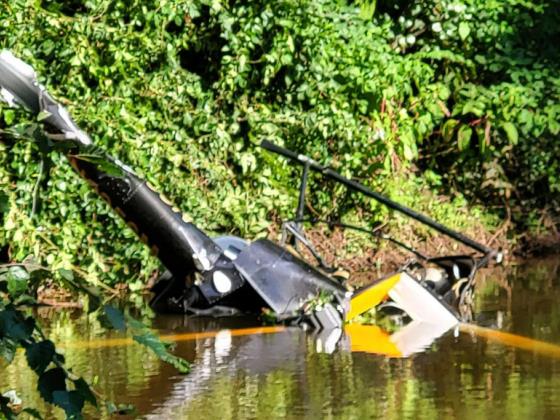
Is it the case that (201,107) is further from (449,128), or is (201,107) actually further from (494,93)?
(494,93)

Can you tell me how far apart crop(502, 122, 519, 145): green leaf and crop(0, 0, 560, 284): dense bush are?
0.02 metres

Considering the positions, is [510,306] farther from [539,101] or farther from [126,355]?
[539,101]

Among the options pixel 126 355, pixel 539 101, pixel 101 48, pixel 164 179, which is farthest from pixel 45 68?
pixel 539 101

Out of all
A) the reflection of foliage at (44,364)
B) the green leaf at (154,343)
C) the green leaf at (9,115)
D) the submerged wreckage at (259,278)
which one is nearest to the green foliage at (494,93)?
the submerged wreckage at (259,278)

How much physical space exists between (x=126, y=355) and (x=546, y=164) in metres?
7.86

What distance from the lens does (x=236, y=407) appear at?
5.93 meters

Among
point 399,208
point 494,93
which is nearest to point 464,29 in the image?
point 494,93

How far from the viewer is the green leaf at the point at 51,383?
2.63m

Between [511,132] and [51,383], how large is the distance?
10.8 metres

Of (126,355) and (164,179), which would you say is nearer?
(126,355)

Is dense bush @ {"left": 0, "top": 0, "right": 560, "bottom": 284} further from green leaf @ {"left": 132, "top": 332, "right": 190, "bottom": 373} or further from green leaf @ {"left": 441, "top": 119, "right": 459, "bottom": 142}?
green leaf @ {"left": 132, "top": 332, "right": 190, "bottom": 373}

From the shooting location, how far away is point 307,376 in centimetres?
662

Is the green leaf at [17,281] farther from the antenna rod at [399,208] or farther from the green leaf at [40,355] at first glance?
the antenna rod at [399,208]

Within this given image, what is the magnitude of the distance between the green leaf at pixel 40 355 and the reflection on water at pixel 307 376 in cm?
315
